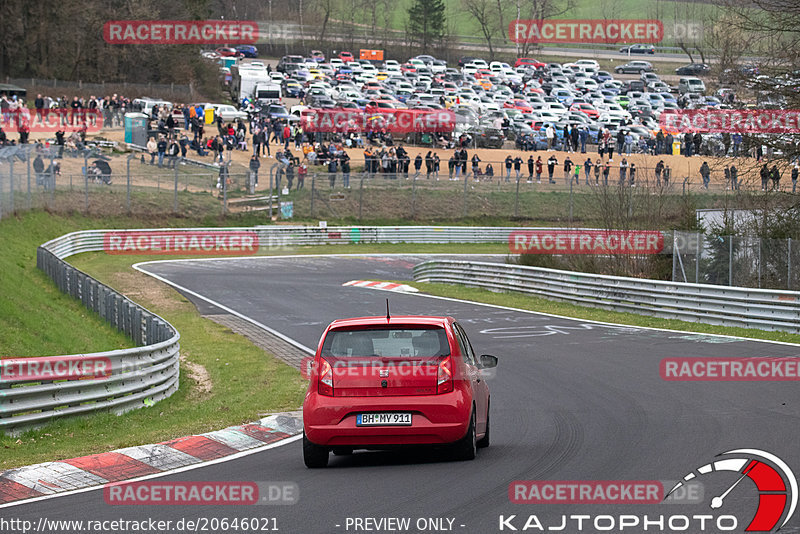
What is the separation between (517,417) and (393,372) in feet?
12.1

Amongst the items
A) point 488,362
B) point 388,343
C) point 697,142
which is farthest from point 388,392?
point 697,142

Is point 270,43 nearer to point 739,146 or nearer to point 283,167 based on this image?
point 283,167

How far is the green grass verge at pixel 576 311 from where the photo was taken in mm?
21547

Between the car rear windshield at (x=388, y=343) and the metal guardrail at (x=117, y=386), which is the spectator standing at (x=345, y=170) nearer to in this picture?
the metal guardrail at (x=117, y=386)

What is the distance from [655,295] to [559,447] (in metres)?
15.2

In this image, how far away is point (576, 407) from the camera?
13.3 meters

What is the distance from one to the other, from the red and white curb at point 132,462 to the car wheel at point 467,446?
96.3 inches

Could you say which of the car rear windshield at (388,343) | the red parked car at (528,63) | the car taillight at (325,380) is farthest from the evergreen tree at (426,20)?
the car taillight at (325,380)

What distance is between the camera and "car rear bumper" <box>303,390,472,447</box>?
9.45 meters

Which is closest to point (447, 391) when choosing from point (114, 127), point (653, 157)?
point (653, 157)

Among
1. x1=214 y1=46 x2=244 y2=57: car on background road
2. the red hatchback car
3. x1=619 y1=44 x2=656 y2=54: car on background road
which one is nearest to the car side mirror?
the red hatchback car

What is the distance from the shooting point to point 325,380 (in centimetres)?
966

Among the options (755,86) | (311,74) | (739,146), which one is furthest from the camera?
(311,74)

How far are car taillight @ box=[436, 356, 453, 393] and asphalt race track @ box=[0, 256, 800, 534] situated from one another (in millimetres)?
707
